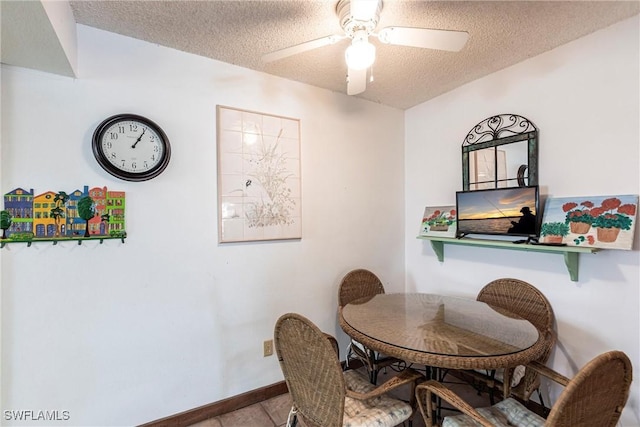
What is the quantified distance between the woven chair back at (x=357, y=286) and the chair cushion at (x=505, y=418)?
107cm

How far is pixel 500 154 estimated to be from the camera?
2.11 m

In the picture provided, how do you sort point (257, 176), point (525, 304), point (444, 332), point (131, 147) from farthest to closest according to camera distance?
point (257, 176), point (525, 304), point (131, 147), point (444, 332)

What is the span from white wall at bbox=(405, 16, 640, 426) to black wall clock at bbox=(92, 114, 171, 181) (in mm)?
2266

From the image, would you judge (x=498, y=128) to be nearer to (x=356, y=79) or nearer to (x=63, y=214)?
(x=356, y=79)

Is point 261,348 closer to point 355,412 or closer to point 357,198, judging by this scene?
point 355,412

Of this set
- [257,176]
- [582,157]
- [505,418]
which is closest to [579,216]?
[582,157]

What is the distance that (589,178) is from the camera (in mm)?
1688

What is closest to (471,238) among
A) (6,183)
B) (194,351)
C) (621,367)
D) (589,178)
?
(589,178)

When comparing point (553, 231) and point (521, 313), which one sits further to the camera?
point (521, 313)

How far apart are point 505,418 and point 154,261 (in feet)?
6.60

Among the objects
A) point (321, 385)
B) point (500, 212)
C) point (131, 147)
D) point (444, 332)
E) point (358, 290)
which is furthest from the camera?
point (358, 290)

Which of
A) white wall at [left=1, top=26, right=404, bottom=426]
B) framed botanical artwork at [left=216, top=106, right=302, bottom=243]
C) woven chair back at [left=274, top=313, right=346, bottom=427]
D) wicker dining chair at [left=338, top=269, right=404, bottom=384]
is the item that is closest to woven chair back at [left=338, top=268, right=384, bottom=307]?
wicker dining chair at [left=338, top=269, right=404, bottom=384]

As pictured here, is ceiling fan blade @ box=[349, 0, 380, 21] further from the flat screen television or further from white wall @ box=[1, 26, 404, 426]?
the flat screen television

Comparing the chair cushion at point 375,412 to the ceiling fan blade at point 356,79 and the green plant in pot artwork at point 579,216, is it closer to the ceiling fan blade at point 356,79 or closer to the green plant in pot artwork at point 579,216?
the green plant in pot artwork at point 579,216
